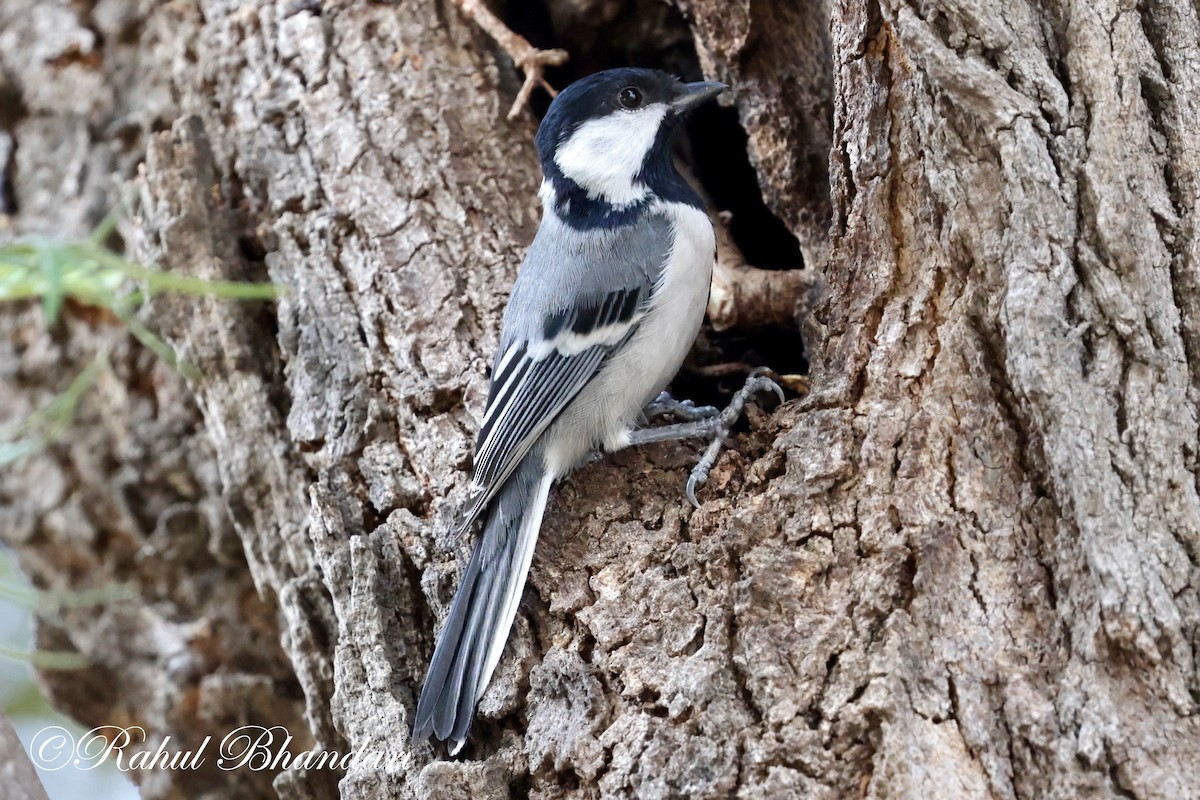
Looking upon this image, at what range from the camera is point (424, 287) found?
2836 millimetres

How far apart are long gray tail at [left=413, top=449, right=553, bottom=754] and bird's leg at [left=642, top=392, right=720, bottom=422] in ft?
1.84

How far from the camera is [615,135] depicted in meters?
2.90

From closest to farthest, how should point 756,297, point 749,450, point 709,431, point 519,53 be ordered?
point 749,450 → point 709,431 → point 756,297 → point 519,53

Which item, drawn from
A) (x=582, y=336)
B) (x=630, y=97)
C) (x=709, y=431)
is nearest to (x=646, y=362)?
(x=582, y=336)

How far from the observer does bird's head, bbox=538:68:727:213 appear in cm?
285

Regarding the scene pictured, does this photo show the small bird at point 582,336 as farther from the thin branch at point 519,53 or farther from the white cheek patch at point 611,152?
the thin branch at point 519,53

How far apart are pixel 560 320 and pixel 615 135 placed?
2.12 ft

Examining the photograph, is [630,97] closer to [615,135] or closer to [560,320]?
[615,135]

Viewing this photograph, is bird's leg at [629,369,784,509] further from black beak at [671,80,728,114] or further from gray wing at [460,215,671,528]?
black beak at [671,80,728,114]

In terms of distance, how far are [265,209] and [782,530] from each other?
2038mm

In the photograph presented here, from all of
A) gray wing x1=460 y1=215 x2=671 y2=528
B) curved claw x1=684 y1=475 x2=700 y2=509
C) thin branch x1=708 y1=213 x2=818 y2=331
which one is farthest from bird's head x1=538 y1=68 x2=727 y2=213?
curved claw x1=684 y1=475 x2=700 y2=509

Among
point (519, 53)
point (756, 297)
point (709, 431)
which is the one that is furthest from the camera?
point (519, 53)

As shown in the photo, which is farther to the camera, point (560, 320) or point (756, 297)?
point (756, 297)

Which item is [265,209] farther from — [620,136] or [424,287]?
[620,136]
